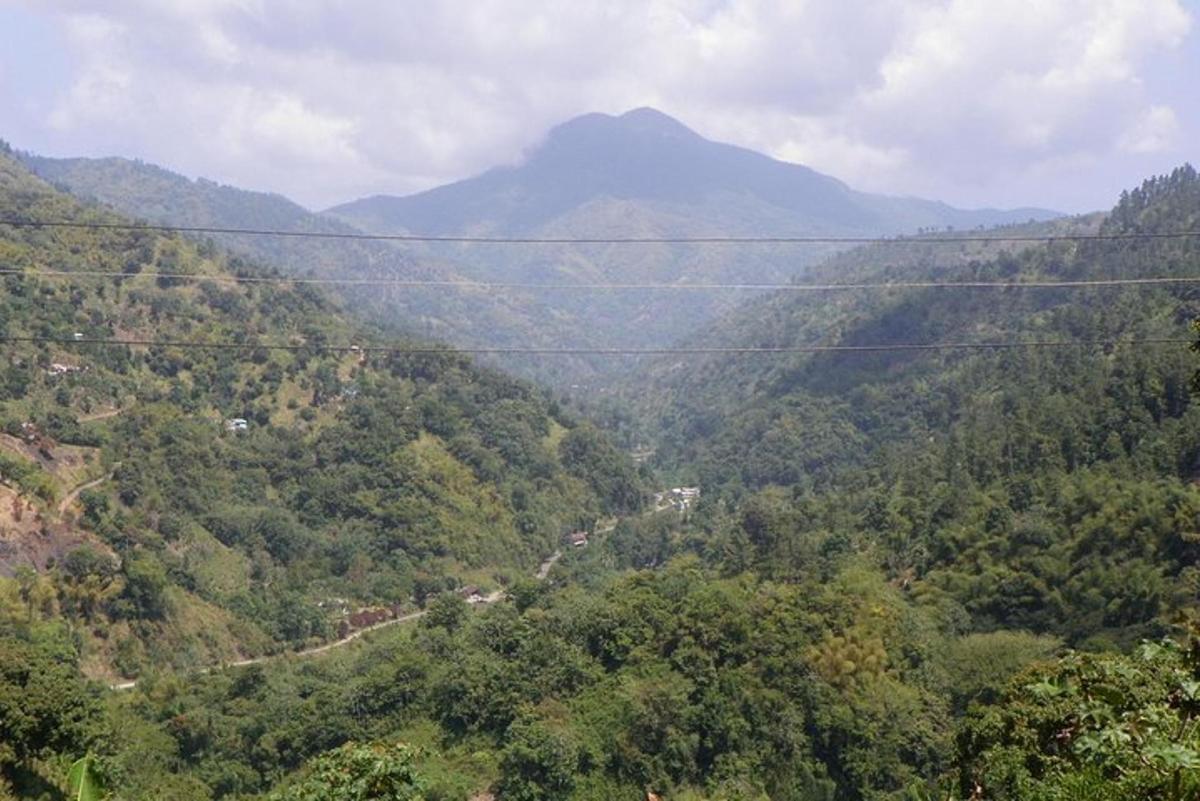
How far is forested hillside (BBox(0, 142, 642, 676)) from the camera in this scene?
132 feet

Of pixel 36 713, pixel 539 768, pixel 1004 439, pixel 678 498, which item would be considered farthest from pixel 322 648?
pixel 678 498

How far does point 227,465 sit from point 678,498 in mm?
41627

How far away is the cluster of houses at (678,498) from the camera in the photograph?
3214 inches

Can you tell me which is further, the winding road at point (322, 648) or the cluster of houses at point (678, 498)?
the cluster of houses at point (678, 498)

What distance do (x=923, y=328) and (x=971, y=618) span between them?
69.6m

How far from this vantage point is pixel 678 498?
86125 millimetres

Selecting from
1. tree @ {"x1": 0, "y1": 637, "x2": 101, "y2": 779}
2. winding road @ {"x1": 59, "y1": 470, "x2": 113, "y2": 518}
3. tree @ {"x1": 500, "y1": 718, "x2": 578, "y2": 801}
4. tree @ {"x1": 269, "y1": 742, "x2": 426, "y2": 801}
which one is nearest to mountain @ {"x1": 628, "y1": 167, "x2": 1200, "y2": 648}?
tree @ {"x1": 269, "y1": 742, "x2": 426, "y2": 801}

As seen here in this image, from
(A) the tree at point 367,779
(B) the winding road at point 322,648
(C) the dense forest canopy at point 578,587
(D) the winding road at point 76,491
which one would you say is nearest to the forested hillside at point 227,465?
(D) the winding road at point 76,491

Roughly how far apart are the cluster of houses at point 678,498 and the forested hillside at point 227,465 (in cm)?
442

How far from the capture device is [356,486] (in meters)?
57.8

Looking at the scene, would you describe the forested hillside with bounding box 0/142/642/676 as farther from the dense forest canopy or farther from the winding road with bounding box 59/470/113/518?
the dense forest canopy

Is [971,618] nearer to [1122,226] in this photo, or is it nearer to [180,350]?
[180,350]

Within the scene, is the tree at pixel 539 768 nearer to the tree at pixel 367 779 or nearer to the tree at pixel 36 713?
the tree at pixel 36 713

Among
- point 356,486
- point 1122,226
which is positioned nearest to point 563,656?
point 356,486
